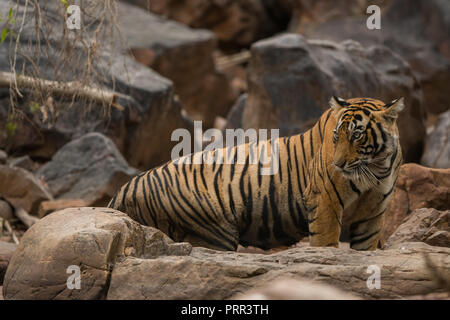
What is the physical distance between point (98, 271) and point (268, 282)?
38.8 inches

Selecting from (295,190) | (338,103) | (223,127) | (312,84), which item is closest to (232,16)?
(223,127)

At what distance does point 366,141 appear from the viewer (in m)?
4.61

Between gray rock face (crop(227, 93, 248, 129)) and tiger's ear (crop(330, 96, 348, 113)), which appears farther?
gray rock face (crop(227, 93, 248, 129))

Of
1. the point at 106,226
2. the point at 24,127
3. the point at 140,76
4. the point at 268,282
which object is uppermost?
the point at 140,76

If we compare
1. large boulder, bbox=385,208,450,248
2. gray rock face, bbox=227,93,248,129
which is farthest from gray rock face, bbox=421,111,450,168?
large boulder, bbox=385,208,450,248

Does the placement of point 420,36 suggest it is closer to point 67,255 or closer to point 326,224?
point 326,224

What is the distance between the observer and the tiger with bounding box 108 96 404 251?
4.68m

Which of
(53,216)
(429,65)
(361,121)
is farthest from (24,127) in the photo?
(429,65)

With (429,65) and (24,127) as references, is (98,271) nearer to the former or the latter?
(24,127)

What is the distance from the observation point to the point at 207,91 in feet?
48.8

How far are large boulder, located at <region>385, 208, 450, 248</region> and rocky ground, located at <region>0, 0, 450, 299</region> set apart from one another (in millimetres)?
12

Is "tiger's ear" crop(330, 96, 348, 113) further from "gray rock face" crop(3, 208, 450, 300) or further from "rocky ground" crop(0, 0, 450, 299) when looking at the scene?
"gray rock face" crop(3, 208, 450, 300)

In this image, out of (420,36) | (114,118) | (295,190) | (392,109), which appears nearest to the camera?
(392,109)

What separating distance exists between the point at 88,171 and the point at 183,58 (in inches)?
240
